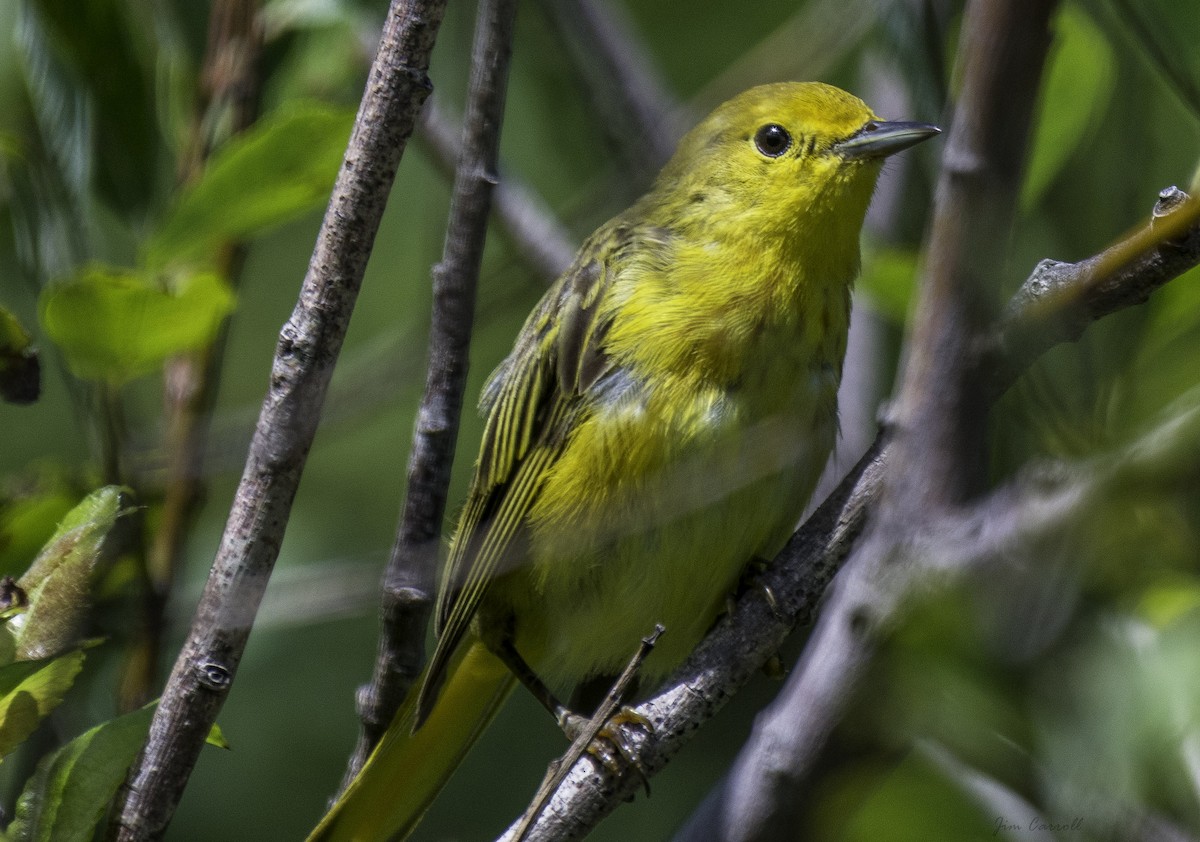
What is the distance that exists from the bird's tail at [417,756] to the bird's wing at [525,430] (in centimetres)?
18

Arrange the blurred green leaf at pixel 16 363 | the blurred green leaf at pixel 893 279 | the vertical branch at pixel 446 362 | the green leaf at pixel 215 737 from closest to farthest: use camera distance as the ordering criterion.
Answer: the blurred green leaf at pixel 16 363, the green leaf at pixel 215 737, the vertical branch at pixel 446 362, the blurred green leaf at pixel 893 279

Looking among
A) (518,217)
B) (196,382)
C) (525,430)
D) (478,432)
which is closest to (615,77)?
(518,217)

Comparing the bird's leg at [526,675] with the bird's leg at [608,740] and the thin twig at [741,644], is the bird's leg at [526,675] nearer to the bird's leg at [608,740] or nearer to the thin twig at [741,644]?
the bird's leg at [608,740]

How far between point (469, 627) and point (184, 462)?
824mm

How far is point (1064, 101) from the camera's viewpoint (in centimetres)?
310

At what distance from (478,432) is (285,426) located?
3.07 metres

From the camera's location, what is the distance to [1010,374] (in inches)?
91.0

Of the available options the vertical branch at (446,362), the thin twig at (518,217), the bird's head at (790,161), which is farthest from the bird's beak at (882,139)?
the thin twig at (518,217)

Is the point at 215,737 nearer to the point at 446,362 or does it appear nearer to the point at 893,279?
the point at 446,362

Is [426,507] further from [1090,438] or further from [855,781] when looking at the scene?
[1090,438]

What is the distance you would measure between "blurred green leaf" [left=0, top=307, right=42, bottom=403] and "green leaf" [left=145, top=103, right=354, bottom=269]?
0.40m

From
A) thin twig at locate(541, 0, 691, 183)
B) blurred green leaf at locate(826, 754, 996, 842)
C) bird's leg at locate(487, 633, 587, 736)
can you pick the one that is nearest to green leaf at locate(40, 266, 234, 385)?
bird's leg at locate(487, 633, 587, 736)

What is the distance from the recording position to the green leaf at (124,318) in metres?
2.51

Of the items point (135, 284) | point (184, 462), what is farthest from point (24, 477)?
point (135, 284)
